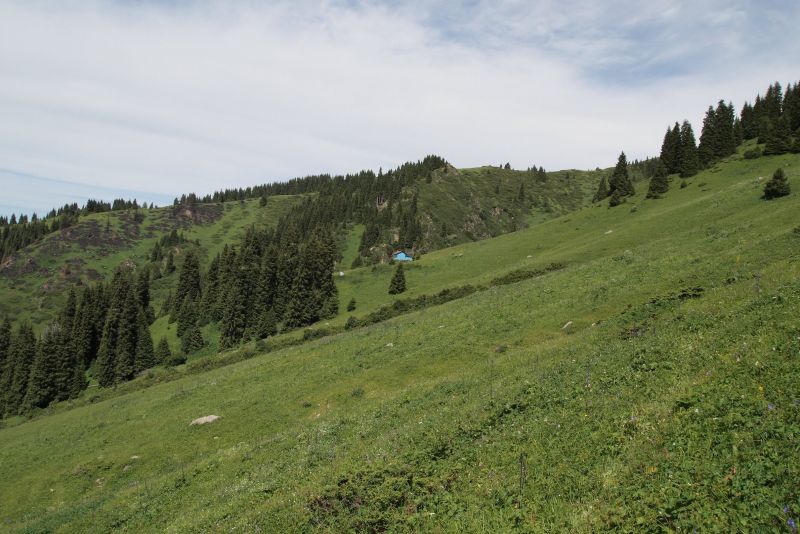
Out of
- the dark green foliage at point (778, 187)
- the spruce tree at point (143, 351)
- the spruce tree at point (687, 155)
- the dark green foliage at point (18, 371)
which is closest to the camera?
the dark green foliage at point (778, 187)

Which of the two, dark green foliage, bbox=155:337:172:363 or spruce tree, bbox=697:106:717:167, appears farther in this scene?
dark green foliage, bbox=155:337:172:363

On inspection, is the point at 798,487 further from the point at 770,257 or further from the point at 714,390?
the point at 770,257

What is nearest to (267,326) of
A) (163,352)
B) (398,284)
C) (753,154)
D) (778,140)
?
(398,284)

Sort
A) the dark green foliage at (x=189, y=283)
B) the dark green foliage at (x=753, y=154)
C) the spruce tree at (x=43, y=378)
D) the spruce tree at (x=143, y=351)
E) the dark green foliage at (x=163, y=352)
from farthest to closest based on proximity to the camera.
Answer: the dark green foliage at (x=189, y=283), the dark green foliage at (x=163, y=352), the spruce tree at (x=143, y=351), the spruce tree at (x=43, y=378), the dark green foliage at (x=753, y=154)

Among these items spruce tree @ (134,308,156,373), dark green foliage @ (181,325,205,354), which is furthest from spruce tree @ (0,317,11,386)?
dark green foliage @ (181,325,205,354)

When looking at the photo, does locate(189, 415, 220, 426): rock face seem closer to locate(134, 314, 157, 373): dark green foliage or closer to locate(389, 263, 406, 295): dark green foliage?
locate(389, 263, 406, 295): dark green foliage

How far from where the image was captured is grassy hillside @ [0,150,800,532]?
9.34m

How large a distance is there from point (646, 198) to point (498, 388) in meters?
79.3

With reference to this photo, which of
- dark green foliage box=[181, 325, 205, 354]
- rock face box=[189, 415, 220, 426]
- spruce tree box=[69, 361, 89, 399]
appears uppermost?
rock face box=[189, 415, 220, 426]

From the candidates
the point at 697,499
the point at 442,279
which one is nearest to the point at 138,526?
the point at 697,499

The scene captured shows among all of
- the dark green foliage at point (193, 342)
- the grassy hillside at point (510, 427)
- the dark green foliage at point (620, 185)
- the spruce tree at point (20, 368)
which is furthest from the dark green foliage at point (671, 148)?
the spruce tree at point (20, 368)

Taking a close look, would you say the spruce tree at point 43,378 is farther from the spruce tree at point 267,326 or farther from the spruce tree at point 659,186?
the spruce tree at point 659,186

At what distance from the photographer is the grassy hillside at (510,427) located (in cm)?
934

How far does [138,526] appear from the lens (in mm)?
18000
